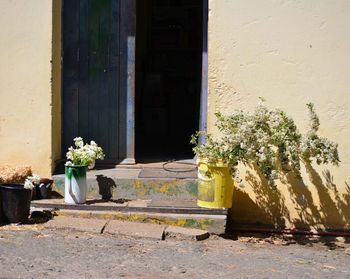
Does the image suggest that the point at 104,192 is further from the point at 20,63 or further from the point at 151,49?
the point at 151,49

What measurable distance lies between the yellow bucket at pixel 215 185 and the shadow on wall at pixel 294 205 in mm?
476

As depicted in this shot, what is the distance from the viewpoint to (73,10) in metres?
7.57

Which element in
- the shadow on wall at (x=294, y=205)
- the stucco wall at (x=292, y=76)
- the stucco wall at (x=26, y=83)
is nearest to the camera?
the stucco wall at (x=292, y=76)

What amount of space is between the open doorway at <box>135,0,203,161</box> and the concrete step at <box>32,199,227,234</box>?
6.77 feet

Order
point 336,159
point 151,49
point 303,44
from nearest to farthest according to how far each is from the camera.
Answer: point 336,159 → point 303,44 → point 151,49

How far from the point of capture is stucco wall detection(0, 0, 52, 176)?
714cm

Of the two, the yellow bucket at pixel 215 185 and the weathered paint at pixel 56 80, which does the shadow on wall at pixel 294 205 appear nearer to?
the yellow bucket at pixel 215 185

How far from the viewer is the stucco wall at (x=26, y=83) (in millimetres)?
7137

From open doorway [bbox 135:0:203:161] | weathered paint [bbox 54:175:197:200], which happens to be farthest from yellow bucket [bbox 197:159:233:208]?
open doorway [bbox 135:0:203:161]

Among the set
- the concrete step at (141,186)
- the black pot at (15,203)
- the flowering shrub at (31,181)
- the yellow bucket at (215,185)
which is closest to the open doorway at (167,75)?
the concrete step at (141,186)

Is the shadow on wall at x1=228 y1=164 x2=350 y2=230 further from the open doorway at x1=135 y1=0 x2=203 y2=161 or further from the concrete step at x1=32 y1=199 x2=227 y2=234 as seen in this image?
the open doorway at x1=135 y1=0 x2=203 y2=161

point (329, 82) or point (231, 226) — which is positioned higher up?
point (329, 82)

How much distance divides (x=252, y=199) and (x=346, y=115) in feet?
4.83

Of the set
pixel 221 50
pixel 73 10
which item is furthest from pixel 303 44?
pixel 73 10
